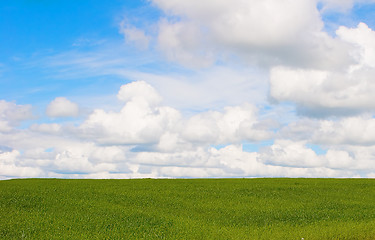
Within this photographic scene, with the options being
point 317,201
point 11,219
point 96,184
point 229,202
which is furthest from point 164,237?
point 96,184

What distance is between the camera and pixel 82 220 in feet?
87.1

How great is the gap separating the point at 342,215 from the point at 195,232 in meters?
13.7

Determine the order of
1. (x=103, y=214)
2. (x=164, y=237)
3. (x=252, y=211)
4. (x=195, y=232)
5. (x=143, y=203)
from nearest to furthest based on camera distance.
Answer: (x=164, y=237)
(x=195, y=232)
(x=103, y=214)
(x=252, y=211)
(x=143, y=203)

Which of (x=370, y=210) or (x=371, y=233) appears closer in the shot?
(x=371, y=233)

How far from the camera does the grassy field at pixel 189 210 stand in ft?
77.8

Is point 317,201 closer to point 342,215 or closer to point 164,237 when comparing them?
point 342,215

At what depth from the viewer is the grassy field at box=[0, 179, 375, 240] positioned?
23.7 metres

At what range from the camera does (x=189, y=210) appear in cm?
3155

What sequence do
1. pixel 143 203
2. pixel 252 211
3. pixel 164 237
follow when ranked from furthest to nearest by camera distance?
1. pixel 143 203
2. pixel 252 211
3. pixel 164 237

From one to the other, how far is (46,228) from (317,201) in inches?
950

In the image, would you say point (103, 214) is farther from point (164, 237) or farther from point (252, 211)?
point (252, 211)

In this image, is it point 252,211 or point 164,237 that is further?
point 252,211

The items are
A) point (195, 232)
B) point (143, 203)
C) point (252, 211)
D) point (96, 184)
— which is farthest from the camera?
point (96, 184)

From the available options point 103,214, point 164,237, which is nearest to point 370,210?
point 164,237
